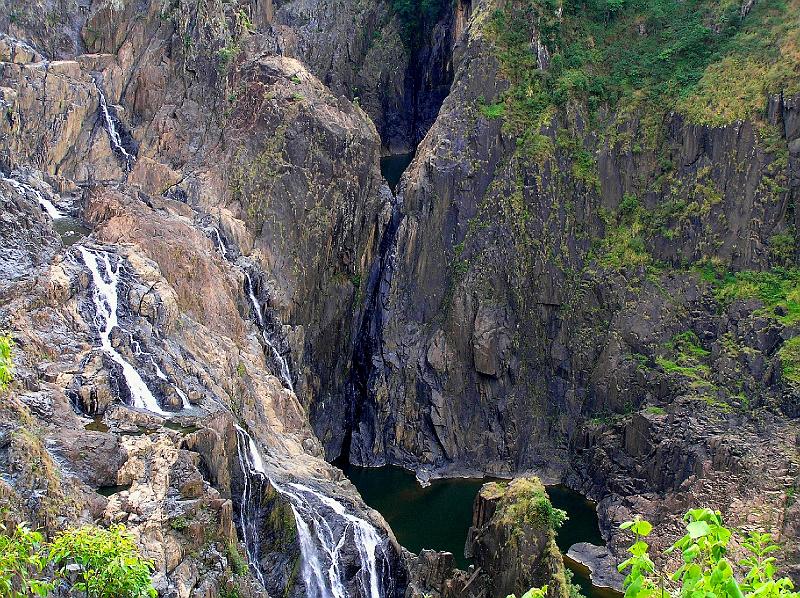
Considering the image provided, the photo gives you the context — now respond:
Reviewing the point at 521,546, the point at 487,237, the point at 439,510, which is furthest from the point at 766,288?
the point at 521,546

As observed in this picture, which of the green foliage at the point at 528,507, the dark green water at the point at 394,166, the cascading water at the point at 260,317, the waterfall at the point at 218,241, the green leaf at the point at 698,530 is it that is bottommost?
the green foliage at the point at 528,507

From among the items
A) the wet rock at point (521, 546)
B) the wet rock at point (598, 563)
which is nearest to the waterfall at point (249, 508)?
the wet rock at point (521, 546)

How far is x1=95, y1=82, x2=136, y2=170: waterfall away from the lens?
58.2m

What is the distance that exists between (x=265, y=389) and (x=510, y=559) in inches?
502

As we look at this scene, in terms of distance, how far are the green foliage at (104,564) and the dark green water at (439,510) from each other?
3493cm

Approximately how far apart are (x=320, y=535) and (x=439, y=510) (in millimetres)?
17545

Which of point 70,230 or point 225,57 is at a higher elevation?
point 225,57

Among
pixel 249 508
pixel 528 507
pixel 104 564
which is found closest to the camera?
pixel 104 564

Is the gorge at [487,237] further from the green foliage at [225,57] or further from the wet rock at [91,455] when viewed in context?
the wet rock at [91,455]

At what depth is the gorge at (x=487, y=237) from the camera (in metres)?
49.2

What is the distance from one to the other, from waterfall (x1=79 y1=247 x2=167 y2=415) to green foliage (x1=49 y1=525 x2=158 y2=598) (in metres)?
21.1

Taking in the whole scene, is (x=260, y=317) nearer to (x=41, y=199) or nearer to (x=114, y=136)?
(x=41, y=199)

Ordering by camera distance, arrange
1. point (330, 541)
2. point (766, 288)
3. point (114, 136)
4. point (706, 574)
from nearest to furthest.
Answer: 1. point (706, 574)
2. point (330, 541)
3. point (766, 288)
4. point (114, 136)

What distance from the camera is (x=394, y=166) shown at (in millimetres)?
86688
